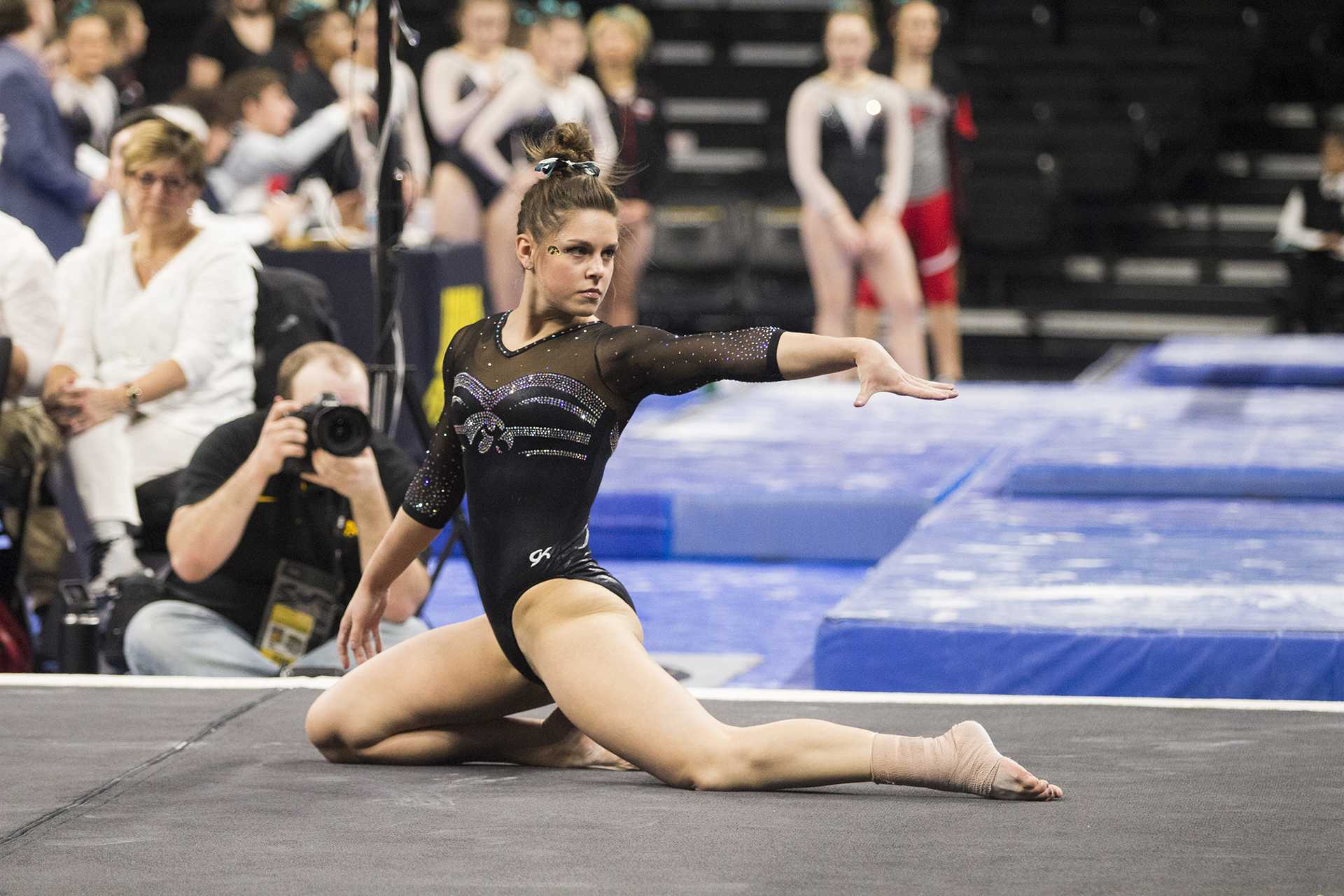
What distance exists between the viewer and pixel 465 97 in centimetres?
788

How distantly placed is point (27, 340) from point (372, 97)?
137cm

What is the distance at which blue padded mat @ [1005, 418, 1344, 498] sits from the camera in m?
4.99

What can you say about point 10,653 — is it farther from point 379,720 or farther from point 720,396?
point 720,396

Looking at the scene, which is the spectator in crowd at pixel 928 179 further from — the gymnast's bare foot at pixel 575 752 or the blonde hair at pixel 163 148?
the gymnast's bare foot at pixel 575 752

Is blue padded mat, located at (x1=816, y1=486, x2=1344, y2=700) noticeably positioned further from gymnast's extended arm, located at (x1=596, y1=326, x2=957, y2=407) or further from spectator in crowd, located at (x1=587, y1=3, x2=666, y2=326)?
spectator in crowd, located at (x1=587, y1=3, x2=666, y2=326)

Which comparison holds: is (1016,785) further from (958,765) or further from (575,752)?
(575,752)

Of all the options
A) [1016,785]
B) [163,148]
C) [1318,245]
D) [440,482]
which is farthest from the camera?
[1318,245]

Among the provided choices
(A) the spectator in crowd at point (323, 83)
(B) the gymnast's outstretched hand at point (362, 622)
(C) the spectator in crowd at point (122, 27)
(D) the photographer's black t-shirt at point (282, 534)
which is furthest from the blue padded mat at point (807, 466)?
(B) the gymnast's outstretched hand at point (362, 622)

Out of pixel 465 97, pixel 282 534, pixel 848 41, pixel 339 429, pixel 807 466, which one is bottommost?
pixel 807 466

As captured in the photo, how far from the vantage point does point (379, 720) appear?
107 inches

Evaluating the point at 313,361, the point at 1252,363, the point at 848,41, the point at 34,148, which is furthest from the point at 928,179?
the point at 313,361

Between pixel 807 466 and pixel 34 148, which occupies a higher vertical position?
pixel 34 148

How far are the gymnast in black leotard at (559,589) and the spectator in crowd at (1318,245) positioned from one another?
7.38m

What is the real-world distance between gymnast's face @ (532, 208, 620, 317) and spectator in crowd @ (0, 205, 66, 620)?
6.30ft
